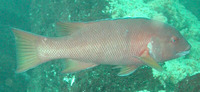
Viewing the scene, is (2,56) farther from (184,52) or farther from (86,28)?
(184,52)

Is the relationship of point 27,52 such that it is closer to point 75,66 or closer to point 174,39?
point 75,66

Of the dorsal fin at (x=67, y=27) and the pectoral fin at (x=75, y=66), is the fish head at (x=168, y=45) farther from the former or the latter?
the dorsal fin at (x=67, y=27)

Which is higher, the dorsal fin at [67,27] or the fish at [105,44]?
the dorsal fin at [67,27]

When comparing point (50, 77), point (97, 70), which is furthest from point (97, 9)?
point (50, 77)

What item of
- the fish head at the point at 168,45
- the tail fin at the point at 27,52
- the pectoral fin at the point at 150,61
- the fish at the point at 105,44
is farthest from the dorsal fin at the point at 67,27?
the fish head at the point at 168,45

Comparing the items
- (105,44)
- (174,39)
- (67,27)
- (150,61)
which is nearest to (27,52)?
(67,27)

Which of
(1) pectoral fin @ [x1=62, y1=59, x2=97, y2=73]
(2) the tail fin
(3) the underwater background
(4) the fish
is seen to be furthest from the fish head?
(2) the tail fin
